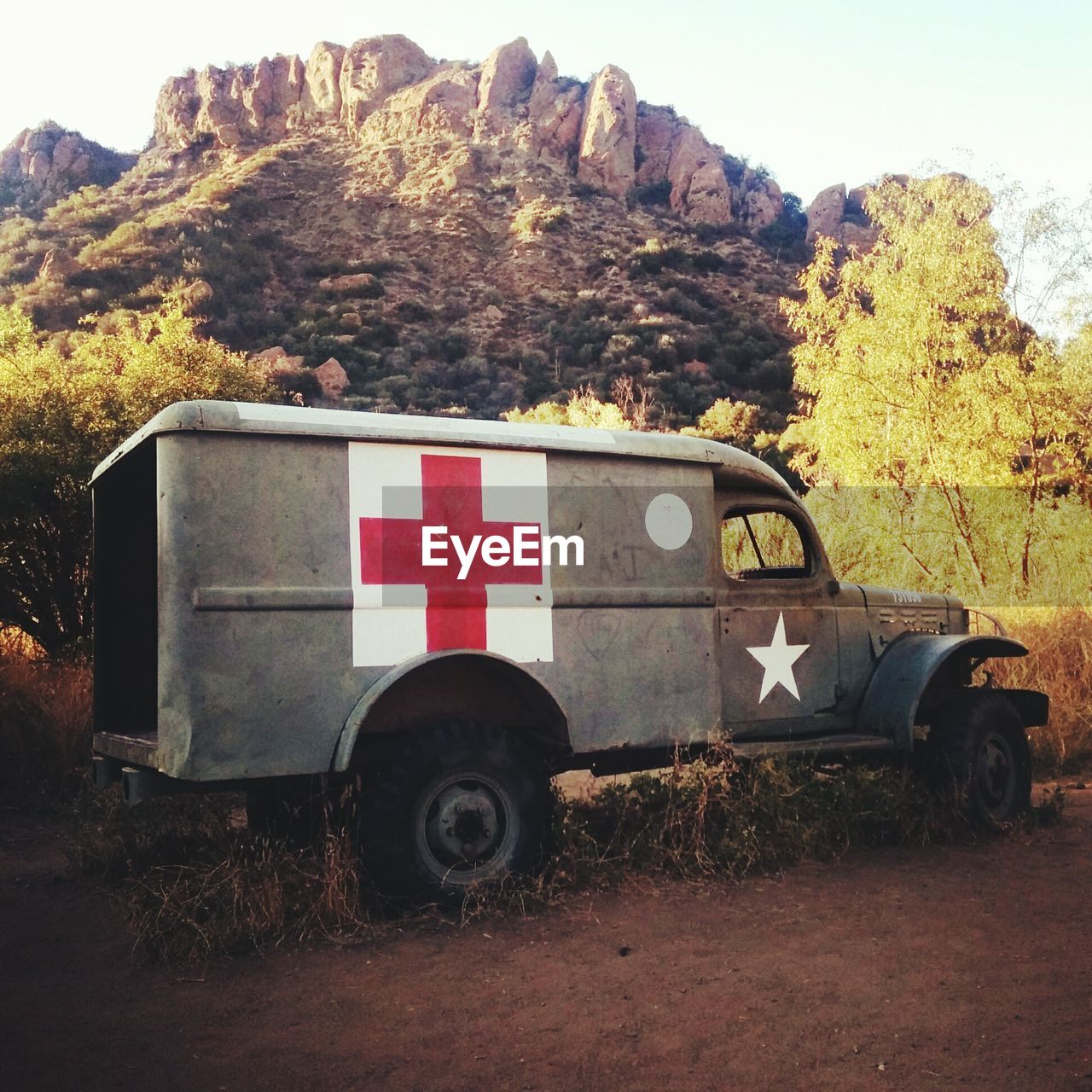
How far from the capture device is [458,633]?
17.1 feet

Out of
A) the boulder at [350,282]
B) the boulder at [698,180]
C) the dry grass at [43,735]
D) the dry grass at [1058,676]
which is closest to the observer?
the dry grass at [43,735]

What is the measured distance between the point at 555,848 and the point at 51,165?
6169 cm

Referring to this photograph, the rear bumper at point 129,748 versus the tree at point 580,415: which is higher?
the tree at point 580,415

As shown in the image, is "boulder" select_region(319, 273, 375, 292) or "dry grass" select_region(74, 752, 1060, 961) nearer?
"dry grass" select_region(74, 752, 1060, 961)

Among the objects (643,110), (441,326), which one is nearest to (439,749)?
(441,326)

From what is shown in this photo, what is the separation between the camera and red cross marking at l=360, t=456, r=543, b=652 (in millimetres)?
5117

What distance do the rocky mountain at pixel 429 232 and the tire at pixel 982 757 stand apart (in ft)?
83.1

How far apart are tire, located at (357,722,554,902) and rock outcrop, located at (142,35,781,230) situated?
46.9 meters

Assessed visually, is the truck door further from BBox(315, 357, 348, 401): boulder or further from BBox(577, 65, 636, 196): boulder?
BBox(577, 65, 636, 196): boulder

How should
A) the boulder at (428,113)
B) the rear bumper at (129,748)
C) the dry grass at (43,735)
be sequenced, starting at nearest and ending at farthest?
the rear bumper at (129,748) → the dry grass at (43,735) → the boulder at (428,113)

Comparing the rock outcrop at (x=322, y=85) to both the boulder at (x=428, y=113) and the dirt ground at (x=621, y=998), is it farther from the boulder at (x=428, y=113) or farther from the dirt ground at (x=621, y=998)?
the dirt ground at (x=621, y=998)

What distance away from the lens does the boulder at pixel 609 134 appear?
5459cm

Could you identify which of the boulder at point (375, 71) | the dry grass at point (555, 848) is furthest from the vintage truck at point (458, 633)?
the boulder at point (375, 71)

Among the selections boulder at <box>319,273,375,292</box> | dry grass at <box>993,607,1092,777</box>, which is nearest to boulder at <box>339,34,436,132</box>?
boulder at <box>319,273,375,292</box>
